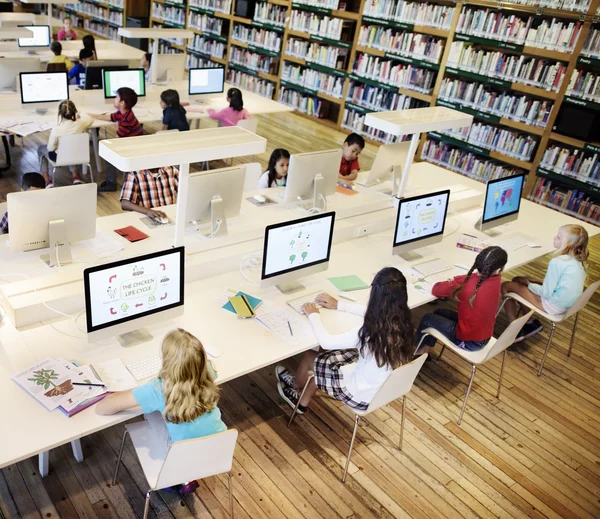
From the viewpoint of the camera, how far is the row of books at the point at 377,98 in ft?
26.6

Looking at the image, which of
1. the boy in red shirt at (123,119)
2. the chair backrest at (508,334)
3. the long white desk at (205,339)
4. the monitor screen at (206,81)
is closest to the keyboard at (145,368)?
the long white desk at (205,339)

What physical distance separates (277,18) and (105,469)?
8308 mm

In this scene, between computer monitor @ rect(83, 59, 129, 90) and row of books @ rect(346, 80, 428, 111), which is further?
row of books @ rect(346, 80, 428, 111)

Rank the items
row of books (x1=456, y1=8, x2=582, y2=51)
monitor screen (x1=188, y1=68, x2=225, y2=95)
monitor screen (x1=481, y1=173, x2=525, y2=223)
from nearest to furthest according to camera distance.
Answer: monitor screen (x1=481, y1=173, x2=525, y2=223)
row of books (x1=456, y1=8, x2=582, y2=51)
monitor screen (x1=188, y1=68, x2=225, y2=95)

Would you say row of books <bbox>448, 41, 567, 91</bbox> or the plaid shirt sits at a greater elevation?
row of books <bbox>448, 41, 567, 91</bbox>

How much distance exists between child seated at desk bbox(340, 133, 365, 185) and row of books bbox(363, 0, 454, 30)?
11.3 feet

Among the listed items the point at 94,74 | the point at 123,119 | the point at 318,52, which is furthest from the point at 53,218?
the point at 318,52

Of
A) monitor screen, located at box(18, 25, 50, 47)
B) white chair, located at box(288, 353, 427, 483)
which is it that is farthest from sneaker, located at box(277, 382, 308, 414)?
monitor screen, located at box(18, 25, 50, 47)

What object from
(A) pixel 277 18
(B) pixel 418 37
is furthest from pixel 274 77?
(B) pixel 418 37

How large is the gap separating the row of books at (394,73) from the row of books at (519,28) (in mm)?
756

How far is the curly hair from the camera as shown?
105 inches

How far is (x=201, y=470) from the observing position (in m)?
2.22

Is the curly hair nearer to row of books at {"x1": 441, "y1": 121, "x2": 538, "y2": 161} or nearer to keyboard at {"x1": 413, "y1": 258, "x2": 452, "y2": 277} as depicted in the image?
keyboard at {"x1": 413, "y1": 258, "x2": 452, "y2": 277}

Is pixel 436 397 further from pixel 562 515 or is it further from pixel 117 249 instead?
pixel 117 249
